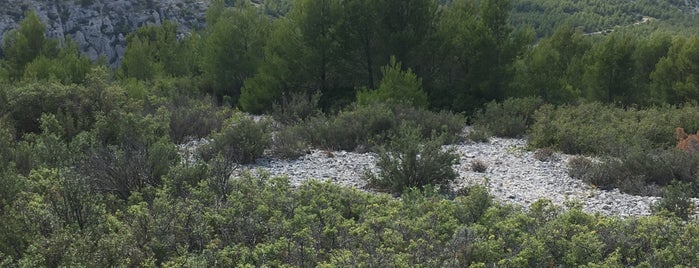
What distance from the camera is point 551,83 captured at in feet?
Answer: 68.5

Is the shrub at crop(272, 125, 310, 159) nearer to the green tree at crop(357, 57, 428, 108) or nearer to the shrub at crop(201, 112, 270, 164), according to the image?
the shrub at crop(201, 112, 270, 164)

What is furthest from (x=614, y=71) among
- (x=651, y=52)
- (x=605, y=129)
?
(x=605, y=129)

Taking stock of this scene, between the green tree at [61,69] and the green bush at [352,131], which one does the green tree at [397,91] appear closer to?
the green bush at [352,131]

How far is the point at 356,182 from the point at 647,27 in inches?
3998

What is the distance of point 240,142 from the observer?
35.2 ft

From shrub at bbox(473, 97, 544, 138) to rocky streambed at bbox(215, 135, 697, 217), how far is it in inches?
85.1

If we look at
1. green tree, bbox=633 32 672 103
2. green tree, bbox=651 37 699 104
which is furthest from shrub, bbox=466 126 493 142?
green tree, bbox=633 32 672 103

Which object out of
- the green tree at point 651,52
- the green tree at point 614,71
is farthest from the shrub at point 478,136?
the green tree at point 651,52

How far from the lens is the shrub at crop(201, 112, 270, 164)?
410 inches

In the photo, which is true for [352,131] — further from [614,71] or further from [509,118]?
[614,71]

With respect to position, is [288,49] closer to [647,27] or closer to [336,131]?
[336,131]

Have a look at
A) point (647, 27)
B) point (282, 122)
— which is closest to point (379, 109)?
point (282, 122)

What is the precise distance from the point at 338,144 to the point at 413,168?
3590mm

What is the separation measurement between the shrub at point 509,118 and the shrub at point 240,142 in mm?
6417
